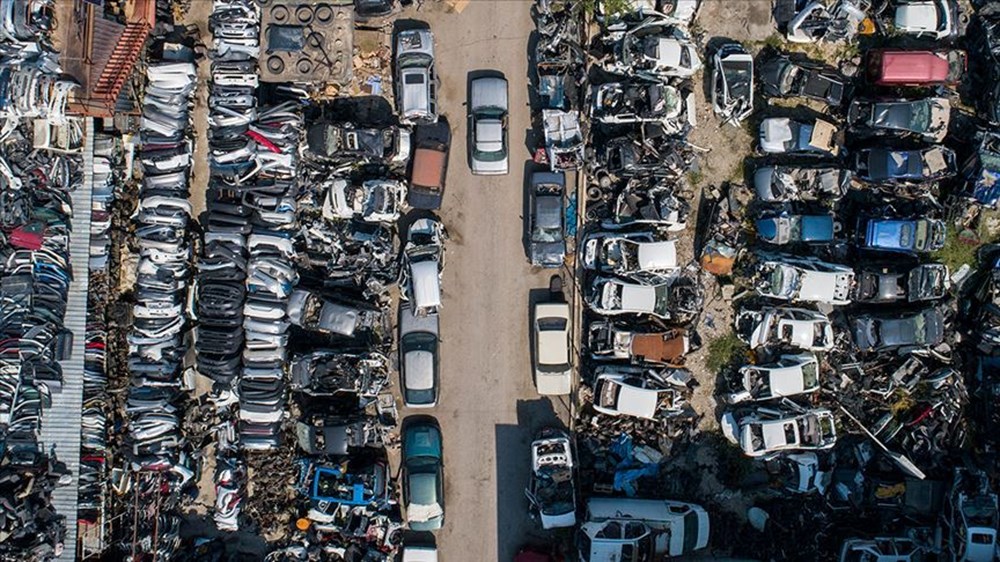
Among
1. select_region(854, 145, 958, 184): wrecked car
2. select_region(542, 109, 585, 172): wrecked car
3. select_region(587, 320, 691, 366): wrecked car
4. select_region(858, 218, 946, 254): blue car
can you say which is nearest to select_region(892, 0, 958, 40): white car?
select_region(854, 145, 958, 184): wrecked car

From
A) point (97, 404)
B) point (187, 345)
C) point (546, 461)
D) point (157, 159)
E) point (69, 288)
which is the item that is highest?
point (157, 159)

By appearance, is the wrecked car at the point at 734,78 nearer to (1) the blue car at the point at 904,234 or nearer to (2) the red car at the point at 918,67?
(2) the red car at the point at 918,67

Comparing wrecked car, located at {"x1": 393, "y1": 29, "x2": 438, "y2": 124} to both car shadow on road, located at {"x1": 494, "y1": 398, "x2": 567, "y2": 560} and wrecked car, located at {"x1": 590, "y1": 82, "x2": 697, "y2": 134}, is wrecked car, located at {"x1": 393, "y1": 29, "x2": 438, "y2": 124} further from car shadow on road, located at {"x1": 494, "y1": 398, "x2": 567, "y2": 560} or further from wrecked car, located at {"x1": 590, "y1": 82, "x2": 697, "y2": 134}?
car shadow on road, located at {"x1": 494, "y1": 398, "x2": 567, "y2": 560}

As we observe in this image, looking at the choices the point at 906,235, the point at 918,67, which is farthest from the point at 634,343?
the point at 918,67

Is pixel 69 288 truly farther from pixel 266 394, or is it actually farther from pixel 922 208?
pixel 922 208

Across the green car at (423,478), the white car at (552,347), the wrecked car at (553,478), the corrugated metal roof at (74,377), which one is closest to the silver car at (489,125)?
the white car at (552,347)

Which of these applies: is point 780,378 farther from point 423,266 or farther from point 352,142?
point 352,142

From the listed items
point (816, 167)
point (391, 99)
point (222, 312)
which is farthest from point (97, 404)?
point (816, 167)

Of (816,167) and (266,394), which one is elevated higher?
(816,167)
